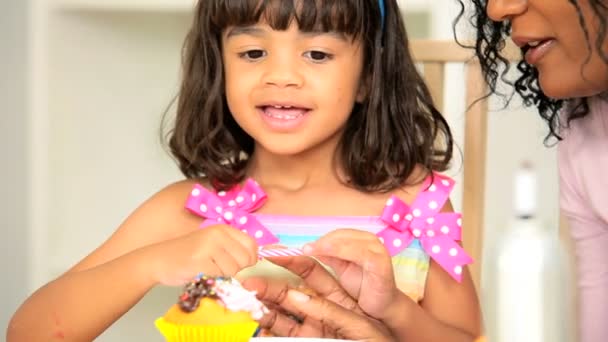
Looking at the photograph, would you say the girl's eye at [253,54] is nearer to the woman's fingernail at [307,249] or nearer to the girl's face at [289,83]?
the girl's face at [289,83]

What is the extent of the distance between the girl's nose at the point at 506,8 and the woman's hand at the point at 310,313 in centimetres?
37

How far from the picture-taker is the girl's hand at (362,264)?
1.03 metres

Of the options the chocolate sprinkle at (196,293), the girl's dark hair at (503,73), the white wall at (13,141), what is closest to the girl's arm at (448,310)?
the girl's dark hair at (503,73)

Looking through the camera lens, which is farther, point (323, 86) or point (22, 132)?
point (22, 132)

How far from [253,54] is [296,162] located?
0.19 metres

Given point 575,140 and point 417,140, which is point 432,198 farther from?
point 575,140

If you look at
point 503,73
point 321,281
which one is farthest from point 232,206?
point 503,73

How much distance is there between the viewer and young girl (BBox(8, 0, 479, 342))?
3.92 feet

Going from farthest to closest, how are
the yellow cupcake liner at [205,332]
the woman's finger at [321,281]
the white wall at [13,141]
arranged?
the white wall at [13,141] → the woman's finger at [321,281] → the yellow cupcake liner at [205,332]

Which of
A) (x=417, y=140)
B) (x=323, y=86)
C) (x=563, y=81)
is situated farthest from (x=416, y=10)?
(x=563, y=81)

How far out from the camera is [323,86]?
3.99 feet

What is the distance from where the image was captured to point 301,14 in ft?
3.92

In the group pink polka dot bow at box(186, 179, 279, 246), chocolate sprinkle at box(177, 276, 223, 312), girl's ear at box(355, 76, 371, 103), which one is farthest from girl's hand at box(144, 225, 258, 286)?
girl's ear at box(355, 76, 371, 103)

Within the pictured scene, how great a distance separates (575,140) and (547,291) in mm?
676
